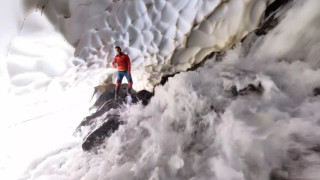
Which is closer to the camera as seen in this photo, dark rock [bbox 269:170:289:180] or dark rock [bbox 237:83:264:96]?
dark rock [bbox 269:170:289:180]

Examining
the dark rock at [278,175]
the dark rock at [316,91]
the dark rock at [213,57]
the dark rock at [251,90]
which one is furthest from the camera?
the dark rock at [213,57]

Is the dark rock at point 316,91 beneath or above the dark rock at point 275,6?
beneath

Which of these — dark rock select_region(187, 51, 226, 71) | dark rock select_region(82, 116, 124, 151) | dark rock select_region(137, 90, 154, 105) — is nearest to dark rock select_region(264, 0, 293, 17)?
dark rock select_region(187, 51, 226, 71)

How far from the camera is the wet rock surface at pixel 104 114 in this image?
1381 mm

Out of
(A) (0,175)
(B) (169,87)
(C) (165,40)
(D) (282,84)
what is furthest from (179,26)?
(A) (0,175)

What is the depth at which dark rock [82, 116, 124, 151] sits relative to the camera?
143cm

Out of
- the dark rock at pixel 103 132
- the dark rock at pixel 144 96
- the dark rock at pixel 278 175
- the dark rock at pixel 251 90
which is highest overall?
the dark rock at pixel 144 96

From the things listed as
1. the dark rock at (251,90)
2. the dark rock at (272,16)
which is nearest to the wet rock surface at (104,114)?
the dark rock at (251,90)

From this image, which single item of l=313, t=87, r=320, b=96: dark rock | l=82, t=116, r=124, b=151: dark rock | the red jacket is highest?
the red jacket

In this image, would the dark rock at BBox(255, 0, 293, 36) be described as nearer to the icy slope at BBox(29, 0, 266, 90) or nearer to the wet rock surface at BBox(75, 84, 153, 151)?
the icy slope at BBox(29, 0, 266, 90)

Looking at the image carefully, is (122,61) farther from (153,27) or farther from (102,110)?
(102,110)

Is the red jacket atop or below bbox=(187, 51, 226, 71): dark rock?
atop

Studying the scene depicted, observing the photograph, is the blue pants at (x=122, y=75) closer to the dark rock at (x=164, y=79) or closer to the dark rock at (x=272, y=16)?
the dark rock at (x=164, y=79)

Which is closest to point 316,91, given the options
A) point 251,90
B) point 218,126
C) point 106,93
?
point 251,90
